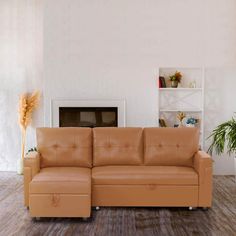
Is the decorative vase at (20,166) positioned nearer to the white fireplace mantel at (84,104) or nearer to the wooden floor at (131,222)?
the white fireplace mantel at (84,104)

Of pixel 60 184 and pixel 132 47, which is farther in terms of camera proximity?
pixel 132 47

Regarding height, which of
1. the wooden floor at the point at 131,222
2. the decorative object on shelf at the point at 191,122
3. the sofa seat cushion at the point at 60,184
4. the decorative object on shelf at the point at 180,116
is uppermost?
the decorative object on shelf at the point at 180,116

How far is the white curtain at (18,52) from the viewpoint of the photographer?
698cm

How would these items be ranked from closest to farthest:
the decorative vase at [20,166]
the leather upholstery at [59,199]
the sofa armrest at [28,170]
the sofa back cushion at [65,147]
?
the leather upholstery at [59,199], the sofa armrest at [28,170], the sofa back cushion at [65,147], the decorative vase at [20,166]

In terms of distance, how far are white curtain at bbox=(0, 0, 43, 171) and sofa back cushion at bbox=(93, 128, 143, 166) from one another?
7.18 ft

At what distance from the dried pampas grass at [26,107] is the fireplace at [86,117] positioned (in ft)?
1.65

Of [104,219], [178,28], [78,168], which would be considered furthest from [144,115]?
[104,219]

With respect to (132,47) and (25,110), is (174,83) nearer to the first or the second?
(132,47)

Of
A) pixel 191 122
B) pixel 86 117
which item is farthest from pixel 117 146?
pixel 191 122

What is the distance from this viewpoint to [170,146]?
5.18 m

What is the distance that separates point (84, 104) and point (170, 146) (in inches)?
84.1

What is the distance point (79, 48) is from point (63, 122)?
1278mm

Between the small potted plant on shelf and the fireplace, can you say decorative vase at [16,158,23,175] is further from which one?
the small potted plant on shelf

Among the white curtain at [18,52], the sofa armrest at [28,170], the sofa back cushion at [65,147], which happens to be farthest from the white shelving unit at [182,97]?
the sofa armrest at [28,170]
